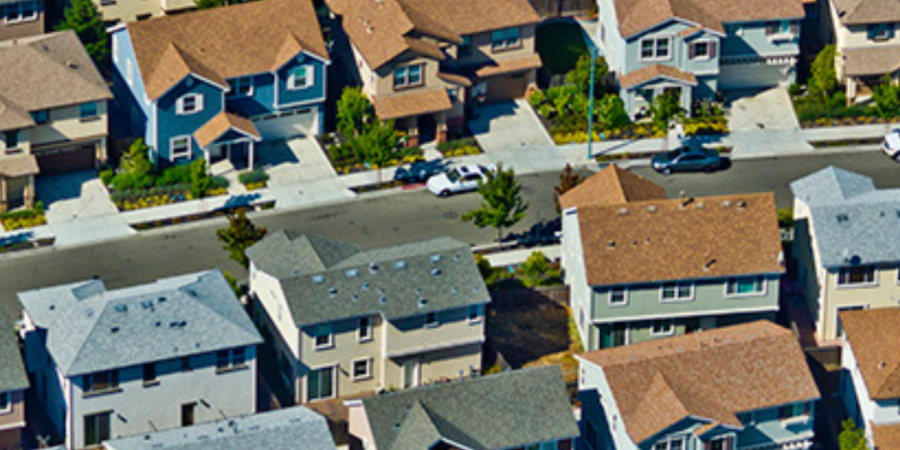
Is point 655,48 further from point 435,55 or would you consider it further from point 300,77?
point 300,77

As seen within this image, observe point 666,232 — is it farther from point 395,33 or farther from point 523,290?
point 395,33

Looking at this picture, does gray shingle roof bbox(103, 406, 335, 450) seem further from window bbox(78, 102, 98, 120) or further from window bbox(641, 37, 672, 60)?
window bbox(641, 37, 672, 60)

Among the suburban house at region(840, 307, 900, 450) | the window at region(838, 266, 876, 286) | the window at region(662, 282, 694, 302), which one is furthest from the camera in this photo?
the window at region(838, 266, 876, 286)

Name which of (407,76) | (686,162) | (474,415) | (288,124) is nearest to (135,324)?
(474,415)

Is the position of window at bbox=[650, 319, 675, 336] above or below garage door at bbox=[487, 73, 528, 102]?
below

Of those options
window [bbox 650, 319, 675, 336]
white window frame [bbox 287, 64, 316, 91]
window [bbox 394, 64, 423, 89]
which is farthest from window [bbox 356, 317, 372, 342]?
window [bbox 394, 64, 423, 89]

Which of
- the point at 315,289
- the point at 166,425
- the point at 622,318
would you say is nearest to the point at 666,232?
the point at 622,318

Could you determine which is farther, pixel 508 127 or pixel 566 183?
pixel 508 127

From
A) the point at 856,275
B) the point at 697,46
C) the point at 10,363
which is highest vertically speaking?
the point at 697,46
